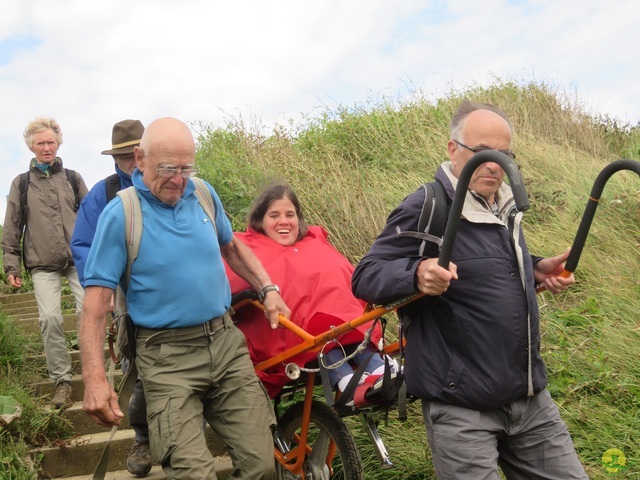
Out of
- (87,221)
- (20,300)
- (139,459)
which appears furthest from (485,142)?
(20,300)

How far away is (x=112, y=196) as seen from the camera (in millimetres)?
5418

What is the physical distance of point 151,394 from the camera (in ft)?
12.5

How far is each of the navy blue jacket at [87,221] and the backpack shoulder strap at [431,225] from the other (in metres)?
2.88

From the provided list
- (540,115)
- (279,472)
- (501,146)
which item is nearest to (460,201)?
(501,146)

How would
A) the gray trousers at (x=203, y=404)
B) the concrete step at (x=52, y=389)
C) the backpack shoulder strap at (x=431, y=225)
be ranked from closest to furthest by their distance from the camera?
the backpack shoulder strap at (x=431, y=225) → the gray trousers at (x=203, y=404) → the concrete step at (x=52, y=389)

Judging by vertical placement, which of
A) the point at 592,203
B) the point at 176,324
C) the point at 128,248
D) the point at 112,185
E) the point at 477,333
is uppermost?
the point at 112,185

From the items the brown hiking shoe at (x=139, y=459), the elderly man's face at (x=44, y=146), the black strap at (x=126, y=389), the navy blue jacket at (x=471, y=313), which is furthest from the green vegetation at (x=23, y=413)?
the navy blue jacket at (x=471, y=313)

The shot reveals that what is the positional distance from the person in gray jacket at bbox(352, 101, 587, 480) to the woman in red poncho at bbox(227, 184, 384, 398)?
110 cm

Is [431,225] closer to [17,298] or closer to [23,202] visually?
[23,202]

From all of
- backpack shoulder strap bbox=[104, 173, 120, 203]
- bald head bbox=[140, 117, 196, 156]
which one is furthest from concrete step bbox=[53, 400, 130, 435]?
bald head bbox=[140, 117, 196, 156]

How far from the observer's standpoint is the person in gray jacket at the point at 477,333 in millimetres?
3008

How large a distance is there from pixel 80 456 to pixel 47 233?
6.73 ft

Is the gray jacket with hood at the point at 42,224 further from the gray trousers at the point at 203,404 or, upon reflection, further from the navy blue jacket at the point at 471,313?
the navy blue jacket at the point at 471,313

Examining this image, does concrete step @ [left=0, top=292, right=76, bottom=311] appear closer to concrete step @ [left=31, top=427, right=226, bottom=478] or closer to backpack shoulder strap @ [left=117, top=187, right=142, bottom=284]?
concrete step @ [left=31, top=427, right=226, bottom=478]
